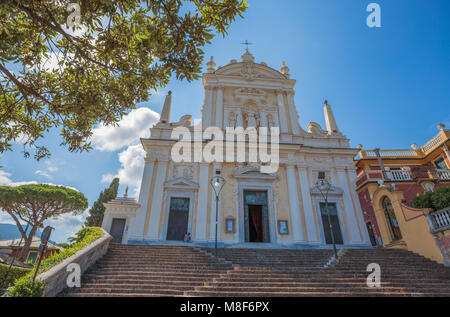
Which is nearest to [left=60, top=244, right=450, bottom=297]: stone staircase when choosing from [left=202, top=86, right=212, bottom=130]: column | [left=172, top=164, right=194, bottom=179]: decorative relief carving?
[left=172, top=164, right=194, bottom=179]: decorative relief carving

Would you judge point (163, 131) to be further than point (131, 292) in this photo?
Yes

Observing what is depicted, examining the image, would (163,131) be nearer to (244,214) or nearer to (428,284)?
(244,214)

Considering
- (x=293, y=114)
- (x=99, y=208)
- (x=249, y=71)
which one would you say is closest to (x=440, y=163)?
(x=293, y=114)

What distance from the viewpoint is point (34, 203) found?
67.5ft

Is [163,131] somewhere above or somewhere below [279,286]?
above

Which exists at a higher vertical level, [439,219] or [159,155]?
[159,155]

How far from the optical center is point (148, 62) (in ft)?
14.3

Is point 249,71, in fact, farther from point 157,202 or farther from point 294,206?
point 157,202

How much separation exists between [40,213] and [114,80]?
22821mm

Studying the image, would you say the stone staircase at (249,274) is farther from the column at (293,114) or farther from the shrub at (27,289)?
the column at (293,114)

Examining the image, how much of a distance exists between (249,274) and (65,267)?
4.92 m

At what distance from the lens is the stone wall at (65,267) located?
16.4 feet

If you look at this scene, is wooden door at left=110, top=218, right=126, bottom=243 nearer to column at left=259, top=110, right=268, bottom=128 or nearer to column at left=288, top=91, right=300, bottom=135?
column at left=259, top=110, right=268, bottom=128
